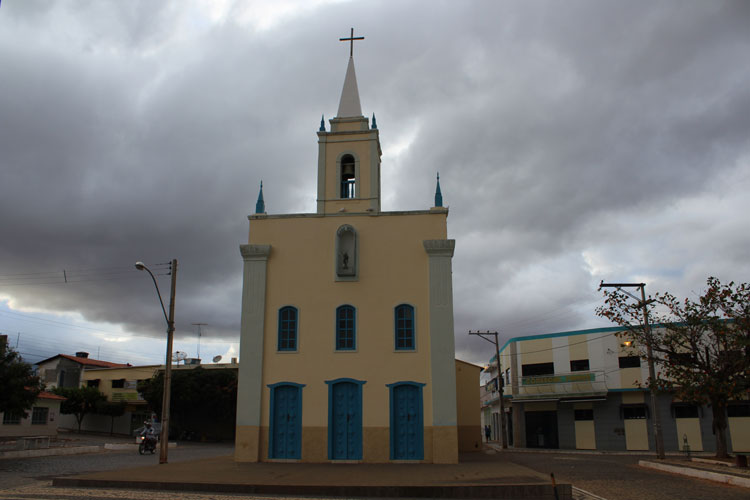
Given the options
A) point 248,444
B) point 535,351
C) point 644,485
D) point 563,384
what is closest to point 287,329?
point 248,444

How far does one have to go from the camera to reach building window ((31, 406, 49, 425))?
3738 cm

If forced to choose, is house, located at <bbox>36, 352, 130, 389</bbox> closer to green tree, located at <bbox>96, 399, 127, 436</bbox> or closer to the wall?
green tree, located at <bbox>96, 399, 127, 436</bbox>

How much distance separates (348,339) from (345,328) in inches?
15.2

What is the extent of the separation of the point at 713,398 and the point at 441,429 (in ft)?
30.8

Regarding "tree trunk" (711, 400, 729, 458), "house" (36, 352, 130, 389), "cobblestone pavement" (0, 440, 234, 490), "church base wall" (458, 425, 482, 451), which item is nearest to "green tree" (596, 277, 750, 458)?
"tree trunk" (711, 400, 729, 458)

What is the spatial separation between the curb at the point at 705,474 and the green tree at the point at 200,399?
90.0 feet

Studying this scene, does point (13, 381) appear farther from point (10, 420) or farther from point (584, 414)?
point (584, 414)

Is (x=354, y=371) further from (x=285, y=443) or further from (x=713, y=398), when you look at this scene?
(x=713, y=398)

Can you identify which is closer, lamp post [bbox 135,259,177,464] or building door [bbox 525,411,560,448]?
lamp post [bbox 135,259,177,464]

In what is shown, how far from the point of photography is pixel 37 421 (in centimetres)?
3762

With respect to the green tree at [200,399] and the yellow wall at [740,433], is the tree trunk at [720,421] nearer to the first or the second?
the yellow wall at [740,433]

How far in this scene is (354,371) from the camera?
19781 millimetres

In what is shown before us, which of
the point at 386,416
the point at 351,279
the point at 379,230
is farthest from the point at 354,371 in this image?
the point at 379,230

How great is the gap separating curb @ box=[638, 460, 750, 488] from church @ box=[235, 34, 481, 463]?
6.61m
